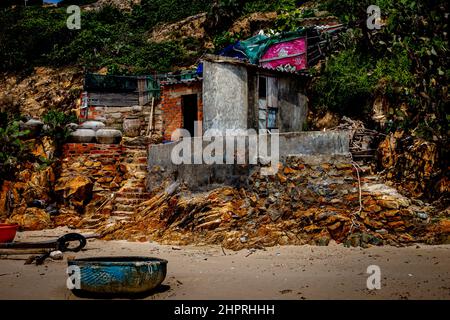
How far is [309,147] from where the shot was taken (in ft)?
33.9

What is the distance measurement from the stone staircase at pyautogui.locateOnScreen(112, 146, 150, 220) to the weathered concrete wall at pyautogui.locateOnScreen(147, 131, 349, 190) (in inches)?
42.8

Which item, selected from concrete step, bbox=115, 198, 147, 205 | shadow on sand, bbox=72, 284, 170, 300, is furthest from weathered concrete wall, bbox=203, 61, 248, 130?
shadow on sand, bbox=72, 284, 170, 300

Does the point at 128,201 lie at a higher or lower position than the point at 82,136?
lower

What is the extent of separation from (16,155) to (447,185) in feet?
37.8

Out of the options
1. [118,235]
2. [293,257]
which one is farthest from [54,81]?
[293,257]

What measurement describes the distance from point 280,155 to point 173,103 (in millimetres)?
8269

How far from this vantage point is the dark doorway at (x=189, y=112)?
1792cm

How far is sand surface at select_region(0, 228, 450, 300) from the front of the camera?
5953mm

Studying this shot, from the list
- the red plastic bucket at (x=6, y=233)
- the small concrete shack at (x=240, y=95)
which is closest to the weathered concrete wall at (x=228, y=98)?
the small concrete shack at (x=240, y=95)

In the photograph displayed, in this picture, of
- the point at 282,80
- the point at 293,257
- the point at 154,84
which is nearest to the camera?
the point at 293,257

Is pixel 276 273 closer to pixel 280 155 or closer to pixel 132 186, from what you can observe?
pixel 280 155

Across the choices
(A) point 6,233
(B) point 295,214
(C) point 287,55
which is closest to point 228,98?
(C) point 287,55

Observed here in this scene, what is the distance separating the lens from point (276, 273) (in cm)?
713
